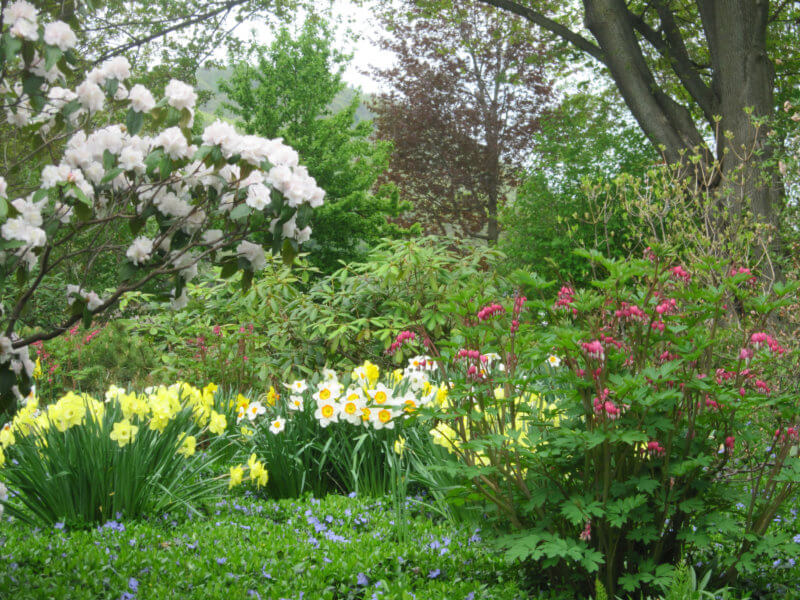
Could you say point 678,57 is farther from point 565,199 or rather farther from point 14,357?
point 14,357

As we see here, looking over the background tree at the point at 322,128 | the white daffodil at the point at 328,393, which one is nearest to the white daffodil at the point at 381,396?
the white daffodil at the point at 328,393

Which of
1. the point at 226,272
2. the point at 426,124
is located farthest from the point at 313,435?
the point at 426,124

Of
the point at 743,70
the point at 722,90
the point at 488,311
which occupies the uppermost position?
the point at 743,70

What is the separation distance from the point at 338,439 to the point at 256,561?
53.6 inches

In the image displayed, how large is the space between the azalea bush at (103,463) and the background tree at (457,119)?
1402cm

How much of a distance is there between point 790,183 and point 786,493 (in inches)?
154

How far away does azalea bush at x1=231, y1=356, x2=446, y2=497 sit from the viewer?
12.5 feet

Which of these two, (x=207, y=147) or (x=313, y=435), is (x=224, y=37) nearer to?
(x=313, y=435)

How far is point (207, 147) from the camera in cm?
200

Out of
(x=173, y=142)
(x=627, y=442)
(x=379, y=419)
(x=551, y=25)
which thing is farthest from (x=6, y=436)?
(x=551, y=25)

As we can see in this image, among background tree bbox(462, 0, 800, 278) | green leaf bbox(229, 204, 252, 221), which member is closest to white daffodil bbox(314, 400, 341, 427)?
green leaf bbox(229, 204, 252, 221)

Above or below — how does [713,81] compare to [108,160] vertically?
above

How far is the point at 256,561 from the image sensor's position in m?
2.74

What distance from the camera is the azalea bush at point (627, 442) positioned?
227cm
